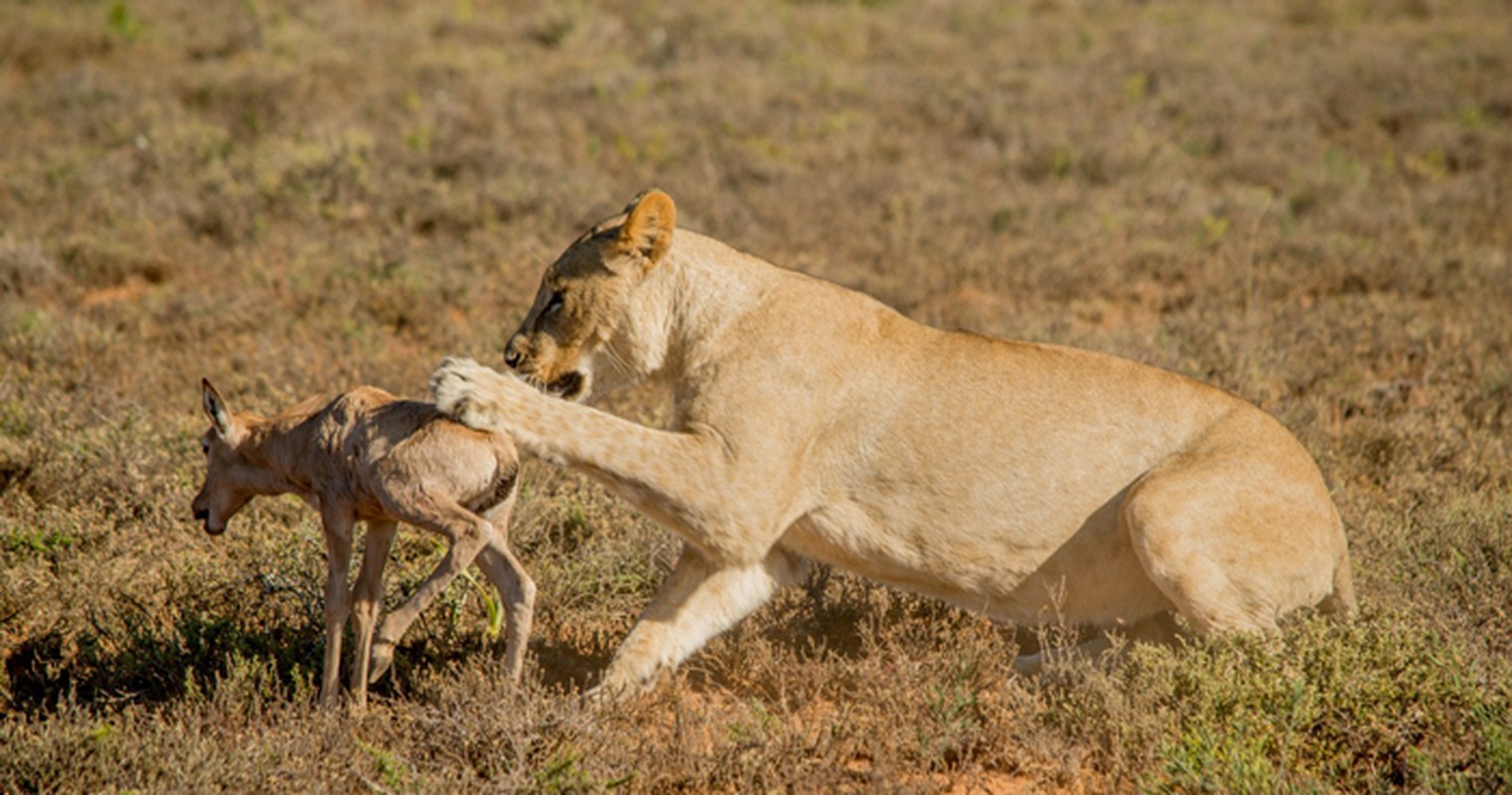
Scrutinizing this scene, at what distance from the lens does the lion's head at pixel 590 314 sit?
4855mm

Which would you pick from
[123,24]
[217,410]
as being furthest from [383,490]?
[123,24]

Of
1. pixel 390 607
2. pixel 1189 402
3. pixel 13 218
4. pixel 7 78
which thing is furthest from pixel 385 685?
pixel 7 78

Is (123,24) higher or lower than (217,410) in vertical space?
higher

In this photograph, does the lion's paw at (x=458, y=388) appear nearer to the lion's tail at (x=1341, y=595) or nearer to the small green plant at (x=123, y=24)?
the lion's tail at (x=1341, y=595)

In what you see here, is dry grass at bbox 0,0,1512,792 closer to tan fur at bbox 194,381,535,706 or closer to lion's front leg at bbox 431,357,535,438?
tan fur at bbox 194,381,535,706

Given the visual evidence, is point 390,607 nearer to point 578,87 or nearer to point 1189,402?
point 1189,402

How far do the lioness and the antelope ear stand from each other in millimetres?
957

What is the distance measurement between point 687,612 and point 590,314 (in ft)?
3.61

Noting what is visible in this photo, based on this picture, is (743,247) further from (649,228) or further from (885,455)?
(885,455)

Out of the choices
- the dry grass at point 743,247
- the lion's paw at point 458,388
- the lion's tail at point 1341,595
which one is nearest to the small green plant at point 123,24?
the dry grass at point 743,247

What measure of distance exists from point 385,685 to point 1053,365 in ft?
8.63

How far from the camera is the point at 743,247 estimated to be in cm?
1082

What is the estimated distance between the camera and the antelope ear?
15.9 feet

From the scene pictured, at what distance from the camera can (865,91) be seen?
1582 centimetres
